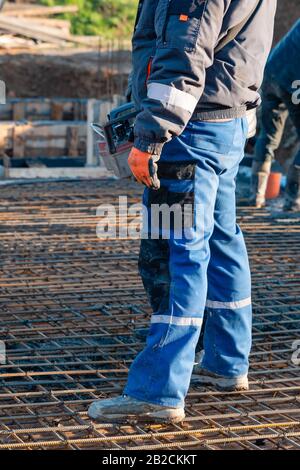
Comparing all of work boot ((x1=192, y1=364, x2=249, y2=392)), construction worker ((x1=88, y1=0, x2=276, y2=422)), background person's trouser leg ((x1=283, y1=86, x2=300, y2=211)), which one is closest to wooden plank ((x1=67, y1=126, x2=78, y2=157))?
background person's trouser leg ((x1=283, y1=86, x2=300, y2=211))

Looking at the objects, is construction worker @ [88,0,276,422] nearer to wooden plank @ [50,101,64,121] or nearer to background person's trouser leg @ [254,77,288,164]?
background person's trouser leg @ [254,77,288,164]

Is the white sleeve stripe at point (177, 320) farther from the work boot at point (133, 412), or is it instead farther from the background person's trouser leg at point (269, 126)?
the background person's trouser leg at point (269, 126)

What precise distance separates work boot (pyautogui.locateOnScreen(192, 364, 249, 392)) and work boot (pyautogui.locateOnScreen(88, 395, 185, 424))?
1.28ft

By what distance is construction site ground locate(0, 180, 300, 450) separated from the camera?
140 inches

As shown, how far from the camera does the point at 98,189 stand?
815 centimetres

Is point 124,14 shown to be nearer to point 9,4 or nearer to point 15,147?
point 9,4

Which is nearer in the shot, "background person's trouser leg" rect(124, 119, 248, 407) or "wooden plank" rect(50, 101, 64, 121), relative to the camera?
"background person's trouser leg" rect(124, 119, 248, 407)

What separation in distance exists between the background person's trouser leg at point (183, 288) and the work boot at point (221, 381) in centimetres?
38

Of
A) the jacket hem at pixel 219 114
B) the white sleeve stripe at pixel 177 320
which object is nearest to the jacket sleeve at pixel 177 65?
the jacket hem at pixel 219 114

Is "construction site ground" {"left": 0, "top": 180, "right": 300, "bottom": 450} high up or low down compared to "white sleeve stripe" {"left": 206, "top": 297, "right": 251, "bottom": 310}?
down

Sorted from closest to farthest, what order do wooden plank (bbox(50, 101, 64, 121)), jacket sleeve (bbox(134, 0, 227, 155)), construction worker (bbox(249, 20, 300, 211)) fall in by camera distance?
jacket sleeve (bbox(134, 0, 227, 155)), construction worker (bbox(249, 20, 300, 211)), wooden plank (bbox(50, 101, 64, 121))

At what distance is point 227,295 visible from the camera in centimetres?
391

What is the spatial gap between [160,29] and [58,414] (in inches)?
57.7
